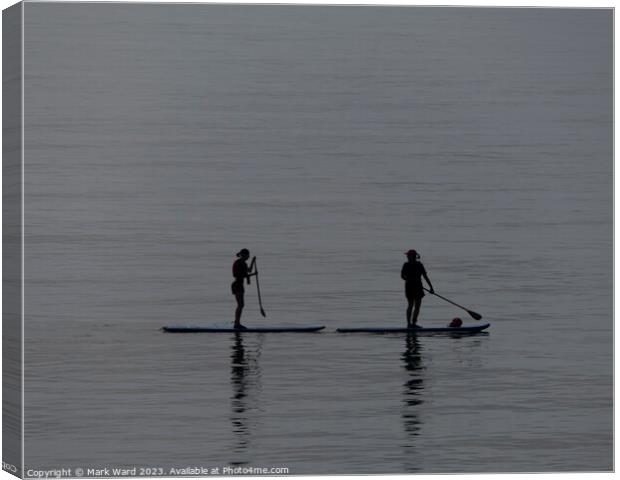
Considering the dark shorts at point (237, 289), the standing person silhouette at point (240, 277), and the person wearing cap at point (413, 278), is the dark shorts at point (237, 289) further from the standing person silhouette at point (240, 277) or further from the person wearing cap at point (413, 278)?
the person wearing cap at point (413, 278)

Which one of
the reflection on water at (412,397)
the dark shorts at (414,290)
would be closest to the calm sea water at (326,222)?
the reflection on water at (412,397)

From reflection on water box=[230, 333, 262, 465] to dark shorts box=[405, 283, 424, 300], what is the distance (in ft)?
6.14

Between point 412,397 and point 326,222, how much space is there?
2276 millimetres

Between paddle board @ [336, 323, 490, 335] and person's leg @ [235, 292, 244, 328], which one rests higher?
person's leg @ [235, 292, 244, 328]

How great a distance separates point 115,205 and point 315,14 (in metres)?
3.17

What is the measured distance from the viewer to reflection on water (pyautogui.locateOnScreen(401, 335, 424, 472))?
27.0 metres

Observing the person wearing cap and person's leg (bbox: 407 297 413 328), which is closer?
the person wearing cap

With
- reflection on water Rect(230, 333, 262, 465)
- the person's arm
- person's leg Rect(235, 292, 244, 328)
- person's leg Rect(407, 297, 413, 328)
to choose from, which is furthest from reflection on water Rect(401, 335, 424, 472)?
person's leg Rect(235, 292, 244, 328)

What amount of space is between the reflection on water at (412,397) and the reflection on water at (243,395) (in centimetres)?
167

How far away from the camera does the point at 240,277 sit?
2850 cm

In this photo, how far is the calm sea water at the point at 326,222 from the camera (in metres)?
27.2

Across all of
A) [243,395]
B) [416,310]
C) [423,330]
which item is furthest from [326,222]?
[243,395]

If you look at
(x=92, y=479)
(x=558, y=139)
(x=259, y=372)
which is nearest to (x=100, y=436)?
(x=92, y=479)

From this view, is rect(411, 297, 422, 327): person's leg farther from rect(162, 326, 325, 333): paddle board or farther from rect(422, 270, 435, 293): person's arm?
rect(162, 326, 325, 333): paddle board
